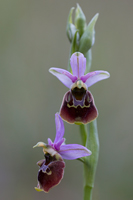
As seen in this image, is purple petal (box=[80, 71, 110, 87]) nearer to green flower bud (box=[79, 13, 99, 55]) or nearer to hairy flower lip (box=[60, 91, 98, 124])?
hairy flower lip (box=[60, 91, 98, 124])

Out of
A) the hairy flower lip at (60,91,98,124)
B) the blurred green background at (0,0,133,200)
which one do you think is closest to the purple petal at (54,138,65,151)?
the hairy flower lip at (60,91,98,124)

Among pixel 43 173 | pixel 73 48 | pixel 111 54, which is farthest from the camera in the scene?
pixel 111 54

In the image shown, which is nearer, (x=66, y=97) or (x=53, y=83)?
(x=66, y=97)

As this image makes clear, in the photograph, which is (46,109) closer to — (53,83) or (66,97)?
(53,83)

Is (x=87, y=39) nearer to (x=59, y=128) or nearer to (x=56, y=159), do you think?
(x=59, y=128)

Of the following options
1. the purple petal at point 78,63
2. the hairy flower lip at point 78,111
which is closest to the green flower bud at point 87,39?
the purple petal at point 78,63

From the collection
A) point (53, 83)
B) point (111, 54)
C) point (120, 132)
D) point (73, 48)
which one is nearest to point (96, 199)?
point (120, 132)
